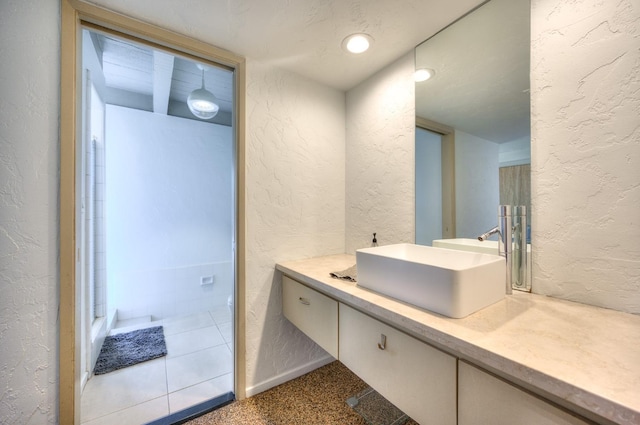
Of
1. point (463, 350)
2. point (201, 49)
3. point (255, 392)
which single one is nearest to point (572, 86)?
point (463, 350)

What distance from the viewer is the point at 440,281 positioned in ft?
2.78

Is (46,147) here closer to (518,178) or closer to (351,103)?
(351,103)

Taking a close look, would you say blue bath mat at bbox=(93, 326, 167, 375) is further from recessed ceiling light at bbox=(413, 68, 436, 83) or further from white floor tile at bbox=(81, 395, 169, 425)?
recessed ceiling light at bbox=(413, 68, 436, 83)

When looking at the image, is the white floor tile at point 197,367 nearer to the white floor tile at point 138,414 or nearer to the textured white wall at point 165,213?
the white floor tile at point 138,414

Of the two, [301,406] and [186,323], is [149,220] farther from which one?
[301,406]

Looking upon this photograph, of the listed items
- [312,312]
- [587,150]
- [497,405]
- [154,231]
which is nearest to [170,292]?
[154,231]

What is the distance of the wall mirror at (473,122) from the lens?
111 cm

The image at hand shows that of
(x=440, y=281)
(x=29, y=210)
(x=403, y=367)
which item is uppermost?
(x=29, y=210)

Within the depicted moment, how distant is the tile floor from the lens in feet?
4.88

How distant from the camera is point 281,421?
→ 1400 mm

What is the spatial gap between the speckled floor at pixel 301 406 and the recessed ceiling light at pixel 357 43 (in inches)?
80.8

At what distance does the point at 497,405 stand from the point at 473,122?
1.23 meters

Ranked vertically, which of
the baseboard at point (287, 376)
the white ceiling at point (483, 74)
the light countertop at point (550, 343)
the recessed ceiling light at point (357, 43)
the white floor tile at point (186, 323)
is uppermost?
the recessed ceiling light at point (357, 43)

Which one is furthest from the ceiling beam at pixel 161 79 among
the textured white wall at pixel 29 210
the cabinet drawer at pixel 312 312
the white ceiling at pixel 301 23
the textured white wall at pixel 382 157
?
the cabinet drawer at pixel 312 312
